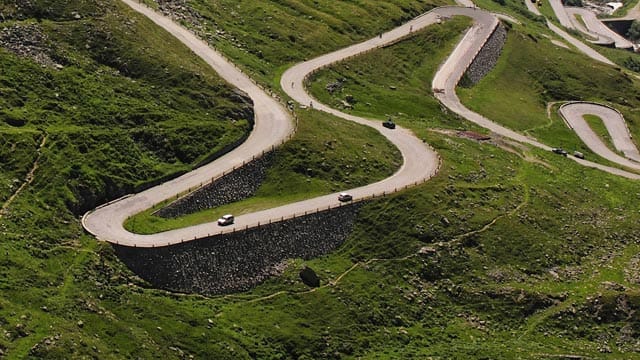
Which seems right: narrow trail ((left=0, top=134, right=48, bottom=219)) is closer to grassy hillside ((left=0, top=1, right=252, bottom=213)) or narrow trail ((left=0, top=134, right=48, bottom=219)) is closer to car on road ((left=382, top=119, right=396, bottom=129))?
grassy hillside ((left=0, top=1, right=252, bottom=213))

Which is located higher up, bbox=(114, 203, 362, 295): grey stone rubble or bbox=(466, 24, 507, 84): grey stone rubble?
bbox=(466, 24, 507, 84): grey stone rubble

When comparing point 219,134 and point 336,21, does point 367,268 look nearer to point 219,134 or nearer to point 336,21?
point 219,134

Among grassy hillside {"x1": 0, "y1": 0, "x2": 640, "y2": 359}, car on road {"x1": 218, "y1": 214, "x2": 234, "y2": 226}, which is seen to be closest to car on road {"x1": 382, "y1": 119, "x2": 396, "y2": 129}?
grassy hillside {"x1": 0, "y1": 0, "x2": 640, "y2": 359}

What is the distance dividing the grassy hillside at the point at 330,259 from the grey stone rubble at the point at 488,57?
37.9 metres

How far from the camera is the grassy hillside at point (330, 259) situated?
249ft

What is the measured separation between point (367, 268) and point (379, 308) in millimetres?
6066

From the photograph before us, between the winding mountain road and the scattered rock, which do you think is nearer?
the winding mountain road

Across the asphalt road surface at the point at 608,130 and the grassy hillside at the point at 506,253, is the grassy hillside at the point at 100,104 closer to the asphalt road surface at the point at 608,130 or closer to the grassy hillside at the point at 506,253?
the grassy hillside at the point at 506,253

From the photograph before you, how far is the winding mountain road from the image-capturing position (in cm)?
8712

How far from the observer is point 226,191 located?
323 feet

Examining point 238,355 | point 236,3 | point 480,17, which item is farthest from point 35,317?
point 480,17

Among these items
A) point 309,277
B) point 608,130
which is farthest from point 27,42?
point 608,130

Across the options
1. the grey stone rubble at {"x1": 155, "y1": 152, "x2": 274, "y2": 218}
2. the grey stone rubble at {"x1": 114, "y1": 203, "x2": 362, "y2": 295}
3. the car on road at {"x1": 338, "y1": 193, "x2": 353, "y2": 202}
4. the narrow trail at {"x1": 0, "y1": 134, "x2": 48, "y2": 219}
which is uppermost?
the narrow trail at {"x1": 0, "y1": 134, "x2": 48, "y2": 219}

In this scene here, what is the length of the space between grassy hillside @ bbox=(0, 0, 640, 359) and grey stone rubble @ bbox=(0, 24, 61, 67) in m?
2.12
